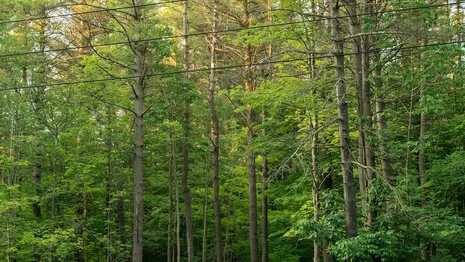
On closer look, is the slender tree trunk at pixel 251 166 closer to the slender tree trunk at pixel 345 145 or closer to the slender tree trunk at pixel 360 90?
the slender tree trunk at pixel 360 90

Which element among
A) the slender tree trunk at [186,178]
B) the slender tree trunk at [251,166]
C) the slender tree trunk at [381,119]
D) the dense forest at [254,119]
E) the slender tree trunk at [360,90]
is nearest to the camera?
the dense forest at [254,119]

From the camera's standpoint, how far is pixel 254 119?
1811 cm

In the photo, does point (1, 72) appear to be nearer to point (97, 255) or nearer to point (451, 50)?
point (97, 255)

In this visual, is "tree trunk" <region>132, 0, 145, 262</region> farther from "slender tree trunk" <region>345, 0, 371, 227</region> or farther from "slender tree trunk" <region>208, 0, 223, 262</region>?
"slender tree trunk" <region>345, 0, 371, 227</region>

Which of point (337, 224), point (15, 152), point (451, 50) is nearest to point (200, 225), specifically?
point (15, 152)

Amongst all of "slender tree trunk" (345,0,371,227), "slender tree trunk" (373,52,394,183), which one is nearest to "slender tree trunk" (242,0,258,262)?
"slender tree trunk" (373,52,394,183)

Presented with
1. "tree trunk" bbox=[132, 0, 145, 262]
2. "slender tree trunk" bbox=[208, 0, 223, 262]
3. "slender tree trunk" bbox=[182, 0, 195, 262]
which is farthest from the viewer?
"slender tree trunk" bbox=[208, 0, 223, 262]

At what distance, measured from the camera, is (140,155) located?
40.4ft

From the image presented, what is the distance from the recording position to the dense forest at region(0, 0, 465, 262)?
31.6 feet

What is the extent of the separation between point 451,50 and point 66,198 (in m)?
15.8

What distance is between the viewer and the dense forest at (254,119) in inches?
379

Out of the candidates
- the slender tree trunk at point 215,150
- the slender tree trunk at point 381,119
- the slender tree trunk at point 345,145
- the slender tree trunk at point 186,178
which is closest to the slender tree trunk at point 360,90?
the slender tree trunk at point 381,119

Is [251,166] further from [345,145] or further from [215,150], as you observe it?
[345,145]

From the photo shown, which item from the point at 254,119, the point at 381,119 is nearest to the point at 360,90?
the point at 381,119
